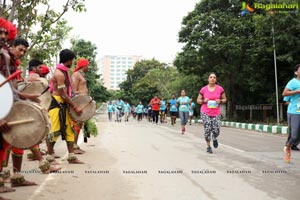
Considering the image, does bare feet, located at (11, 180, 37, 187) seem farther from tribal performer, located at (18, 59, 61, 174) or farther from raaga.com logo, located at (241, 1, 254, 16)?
raaga.com logo, located at (241, 1, 254, 16)

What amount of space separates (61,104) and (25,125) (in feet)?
8.62

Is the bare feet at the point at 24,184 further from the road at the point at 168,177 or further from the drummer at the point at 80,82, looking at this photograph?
the drummer at the point at 80,82

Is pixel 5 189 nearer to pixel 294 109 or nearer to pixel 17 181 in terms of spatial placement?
pixel 17 181

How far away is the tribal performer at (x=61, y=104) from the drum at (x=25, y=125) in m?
2.37

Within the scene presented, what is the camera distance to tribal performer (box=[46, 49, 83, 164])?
22.4ft

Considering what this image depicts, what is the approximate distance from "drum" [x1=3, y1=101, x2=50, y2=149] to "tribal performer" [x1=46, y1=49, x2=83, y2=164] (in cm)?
237

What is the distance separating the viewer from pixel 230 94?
103 ft

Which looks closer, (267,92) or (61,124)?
(61,124)

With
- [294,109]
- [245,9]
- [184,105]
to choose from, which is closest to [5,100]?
[294,109]

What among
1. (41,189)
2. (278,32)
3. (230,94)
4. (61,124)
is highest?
(278,32)

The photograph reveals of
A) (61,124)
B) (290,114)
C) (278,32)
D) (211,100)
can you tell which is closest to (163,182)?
(61,124)

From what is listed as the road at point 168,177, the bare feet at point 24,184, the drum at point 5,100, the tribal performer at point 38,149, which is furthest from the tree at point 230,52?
the drum at point 5,100

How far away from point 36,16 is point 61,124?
20.4 ft

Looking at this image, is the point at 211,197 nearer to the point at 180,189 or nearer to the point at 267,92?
the point at 180,189
